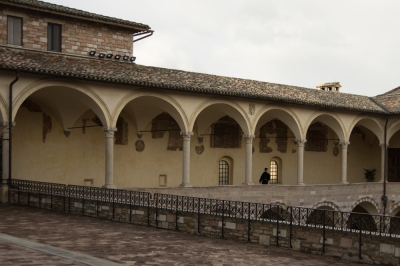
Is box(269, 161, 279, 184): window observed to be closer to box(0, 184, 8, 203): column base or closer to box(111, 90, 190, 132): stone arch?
box(111, 90, 190, 132): stone arch

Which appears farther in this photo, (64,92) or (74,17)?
(74,17)

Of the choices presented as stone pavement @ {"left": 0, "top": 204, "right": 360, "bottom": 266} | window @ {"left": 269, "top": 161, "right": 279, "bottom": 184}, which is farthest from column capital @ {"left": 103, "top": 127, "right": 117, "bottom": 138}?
window @ {"left": 269, "top": 161, "right": 279, "bottom": 184}

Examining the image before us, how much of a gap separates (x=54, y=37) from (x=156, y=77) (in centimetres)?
445

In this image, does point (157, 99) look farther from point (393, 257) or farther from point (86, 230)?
point (393, 257)

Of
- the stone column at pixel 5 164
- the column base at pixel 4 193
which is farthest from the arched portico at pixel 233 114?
the column base at pixel 4 193

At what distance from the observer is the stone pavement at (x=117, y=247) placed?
8.66 m

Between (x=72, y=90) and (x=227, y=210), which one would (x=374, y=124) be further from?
(x=227, y=210)

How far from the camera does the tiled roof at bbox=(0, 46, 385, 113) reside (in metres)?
18.3

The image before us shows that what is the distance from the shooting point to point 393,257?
9.55 m

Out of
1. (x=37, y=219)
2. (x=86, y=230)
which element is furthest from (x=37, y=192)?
(x=86, y=230)

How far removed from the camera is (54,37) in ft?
72.6

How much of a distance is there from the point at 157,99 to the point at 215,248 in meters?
11.3

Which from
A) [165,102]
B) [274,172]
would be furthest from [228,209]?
[274,172]

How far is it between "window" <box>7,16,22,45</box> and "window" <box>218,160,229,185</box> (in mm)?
11365
